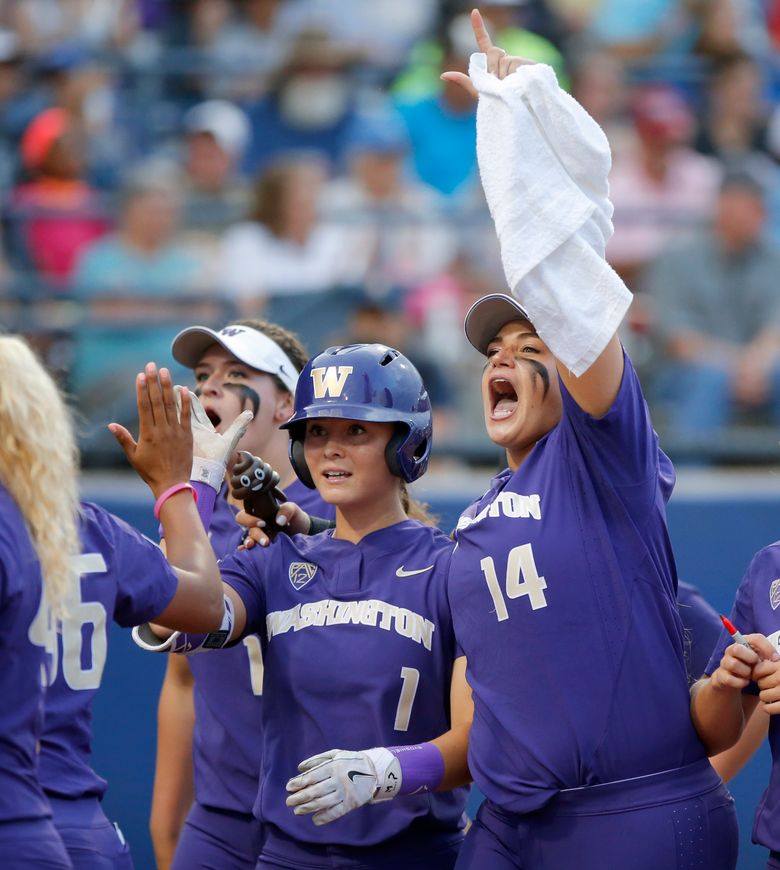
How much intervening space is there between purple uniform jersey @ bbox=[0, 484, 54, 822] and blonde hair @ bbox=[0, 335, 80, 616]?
0.09 ft

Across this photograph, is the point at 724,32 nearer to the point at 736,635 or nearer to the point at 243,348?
the point at 243,348

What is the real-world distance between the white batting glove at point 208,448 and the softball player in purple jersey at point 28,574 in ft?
2.06

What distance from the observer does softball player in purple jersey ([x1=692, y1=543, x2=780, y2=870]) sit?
9.20ft

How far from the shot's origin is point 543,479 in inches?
117

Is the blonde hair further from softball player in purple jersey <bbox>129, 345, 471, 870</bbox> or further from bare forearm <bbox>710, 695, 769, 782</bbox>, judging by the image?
bare forearm <bbox>710, 695, 769, 782</bbox>

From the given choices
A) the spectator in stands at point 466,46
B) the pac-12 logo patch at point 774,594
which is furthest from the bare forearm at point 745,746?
the spectator in stands at point 466,46

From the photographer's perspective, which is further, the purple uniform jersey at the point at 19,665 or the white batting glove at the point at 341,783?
the white batting glove at the point at 341,783

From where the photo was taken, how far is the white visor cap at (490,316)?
10.5 ft

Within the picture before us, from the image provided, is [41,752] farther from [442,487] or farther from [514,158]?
[442,487]

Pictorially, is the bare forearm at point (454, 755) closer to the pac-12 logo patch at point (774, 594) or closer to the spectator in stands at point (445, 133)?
the pac-12 logo patch at point (774, 594)

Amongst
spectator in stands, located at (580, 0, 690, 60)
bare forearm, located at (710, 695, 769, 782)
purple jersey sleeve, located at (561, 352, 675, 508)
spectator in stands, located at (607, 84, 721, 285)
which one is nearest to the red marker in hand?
purple jersey sleeve, located at (561, 352, 675, 508)

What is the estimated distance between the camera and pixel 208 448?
332cm

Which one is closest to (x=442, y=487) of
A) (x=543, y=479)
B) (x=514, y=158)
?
(x=543, y=479)

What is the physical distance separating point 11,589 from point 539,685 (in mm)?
1044
